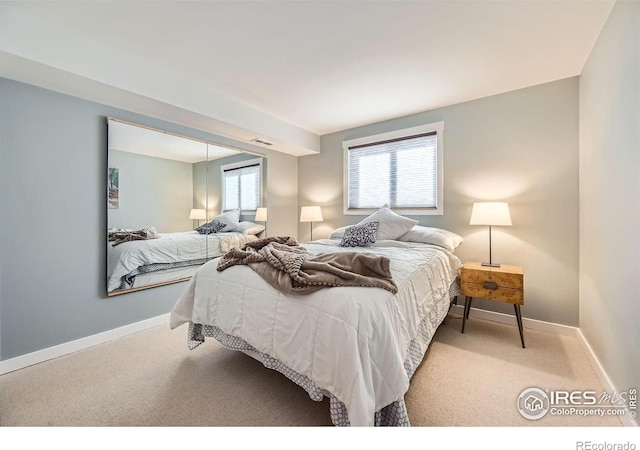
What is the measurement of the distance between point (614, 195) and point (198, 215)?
145 inches

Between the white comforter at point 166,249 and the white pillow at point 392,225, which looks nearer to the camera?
the white comforter at point 166,249

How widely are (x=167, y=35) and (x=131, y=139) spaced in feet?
3.70

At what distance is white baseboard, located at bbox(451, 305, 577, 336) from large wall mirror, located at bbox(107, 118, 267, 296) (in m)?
2.95

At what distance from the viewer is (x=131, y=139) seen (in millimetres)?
2547

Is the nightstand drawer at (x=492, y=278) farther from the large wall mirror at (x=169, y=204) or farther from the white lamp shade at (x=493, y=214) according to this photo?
the large wall mirror at (x=169, y=204)

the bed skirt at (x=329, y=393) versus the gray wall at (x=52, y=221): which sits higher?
the gray wall at (x=52, y=221)

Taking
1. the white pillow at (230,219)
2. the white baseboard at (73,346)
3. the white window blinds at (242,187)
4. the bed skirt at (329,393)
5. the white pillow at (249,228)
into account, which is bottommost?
the white baseboard at (73,346)

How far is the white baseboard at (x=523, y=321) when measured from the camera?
248 cm

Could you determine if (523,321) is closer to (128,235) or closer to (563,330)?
(563,330)

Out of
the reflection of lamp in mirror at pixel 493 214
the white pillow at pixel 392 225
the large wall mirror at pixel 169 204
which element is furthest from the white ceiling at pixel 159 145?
the reflection of lamp in mirror at pixel 493 214

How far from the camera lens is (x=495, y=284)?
2334 millimetres

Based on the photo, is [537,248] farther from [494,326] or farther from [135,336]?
[135,336]

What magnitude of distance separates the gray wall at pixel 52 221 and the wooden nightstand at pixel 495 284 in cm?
329

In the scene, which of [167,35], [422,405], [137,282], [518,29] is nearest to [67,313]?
[137,282]
